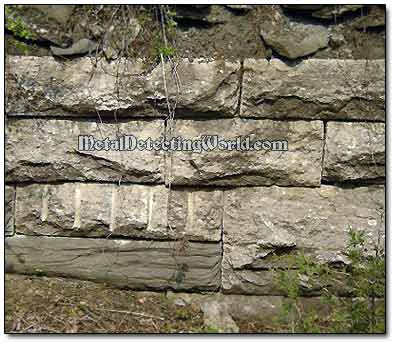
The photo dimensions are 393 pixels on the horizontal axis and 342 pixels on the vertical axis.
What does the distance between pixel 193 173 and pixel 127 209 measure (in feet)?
1.41

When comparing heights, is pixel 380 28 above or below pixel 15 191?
above

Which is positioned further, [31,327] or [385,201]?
[385,201]

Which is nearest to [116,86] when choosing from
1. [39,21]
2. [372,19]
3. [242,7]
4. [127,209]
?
[39,21]

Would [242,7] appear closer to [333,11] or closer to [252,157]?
[333,11]

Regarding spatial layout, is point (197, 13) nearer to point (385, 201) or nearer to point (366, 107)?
point (366, 107)

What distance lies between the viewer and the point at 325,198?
10.7 feet

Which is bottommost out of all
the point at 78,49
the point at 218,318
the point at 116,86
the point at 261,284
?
the point at 218,318

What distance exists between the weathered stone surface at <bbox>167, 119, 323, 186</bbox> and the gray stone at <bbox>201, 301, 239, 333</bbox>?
714 mm

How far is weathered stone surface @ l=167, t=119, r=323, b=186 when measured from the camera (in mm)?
3203

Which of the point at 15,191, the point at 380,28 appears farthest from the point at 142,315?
the point at 380,28

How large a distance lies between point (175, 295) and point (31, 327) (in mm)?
827

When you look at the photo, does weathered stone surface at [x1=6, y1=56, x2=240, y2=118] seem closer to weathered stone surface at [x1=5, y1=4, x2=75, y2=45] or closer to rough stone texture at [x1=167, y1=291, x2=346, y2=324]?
weathered stone surface at [x1=5, y1=4, x2=75, y2=45]

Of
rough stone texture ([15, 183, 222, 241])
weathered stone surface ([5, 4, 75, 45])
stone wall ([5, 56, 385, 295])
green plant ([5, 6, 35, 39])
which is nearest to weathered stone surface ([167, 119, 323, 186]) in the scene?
stone wall ([5, 56, 385, 295])

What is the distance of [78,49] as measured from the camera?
317cm
